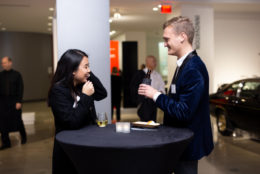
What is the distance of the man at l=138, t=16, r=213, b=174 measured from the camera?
225cm

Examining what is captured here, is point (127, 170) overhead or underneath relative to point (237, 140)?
overhead

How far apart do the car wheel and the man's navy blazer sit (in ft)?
15.3

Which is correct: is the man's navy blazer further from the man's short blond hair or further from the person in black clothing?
the person in black clothing

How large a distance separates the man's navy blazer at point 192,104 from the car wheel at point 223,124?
15.3 feet

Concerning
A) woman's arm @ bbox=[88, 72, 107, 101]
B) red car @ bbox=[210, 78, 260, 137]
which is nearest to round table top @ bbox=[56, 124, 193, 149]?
woman's arm @ bbox=[88, 72, 107, 101]

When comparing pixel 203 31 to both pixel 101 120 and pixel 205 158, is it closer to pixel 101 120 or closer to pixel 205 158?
pixel 205 158

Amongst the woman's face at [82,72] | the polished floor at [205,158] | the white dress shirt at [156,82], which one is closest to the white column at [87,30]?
the woman's face at [82,72]

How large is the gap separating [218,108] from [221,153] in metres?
1.72

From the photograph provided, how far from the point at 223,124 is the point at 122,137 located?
529cm

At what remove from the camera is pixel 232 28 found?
10.3m

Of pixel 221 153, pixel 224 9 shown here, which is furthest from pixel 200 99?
pixel 224 9

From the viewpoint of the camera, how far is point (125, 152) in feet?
6.56

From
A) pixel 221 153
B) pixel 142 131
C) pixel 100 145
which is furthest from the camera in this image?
pixel 221 153

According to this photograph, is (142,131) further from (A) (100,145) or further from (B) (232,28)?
(B) (232,28)
